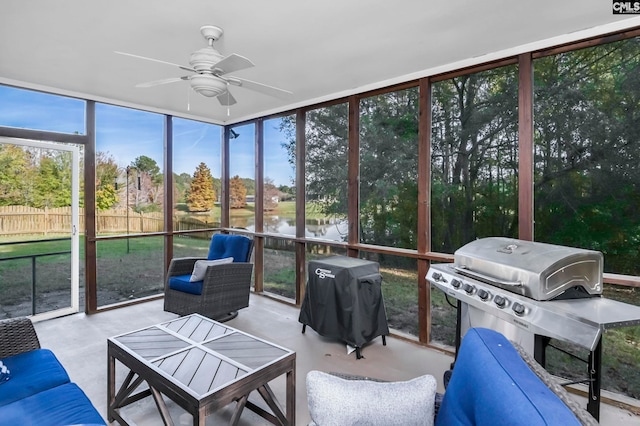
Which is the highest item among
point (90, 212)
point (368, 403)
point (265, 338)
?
point (90, 212)

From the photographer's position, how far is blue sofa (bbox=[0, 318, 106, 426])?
1.51 metres

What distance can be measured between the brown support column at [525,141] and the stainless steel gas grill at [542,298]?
1.69ft

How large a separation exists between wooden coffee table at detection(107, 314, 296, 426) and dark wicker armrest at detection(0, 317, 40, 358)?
442 mm

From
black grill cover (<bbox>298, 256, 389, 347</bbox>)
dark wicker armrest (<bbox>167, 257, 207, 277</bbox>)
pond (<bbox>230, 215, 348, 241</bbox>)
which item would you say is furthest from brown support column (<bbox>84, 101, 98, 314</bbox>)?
black grill cover (<bbox>298, 256, 389, 347</bbox>)

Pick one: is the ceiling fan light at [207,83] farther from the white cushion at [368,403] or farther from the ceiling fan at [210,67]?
the white cushion at [368,403]

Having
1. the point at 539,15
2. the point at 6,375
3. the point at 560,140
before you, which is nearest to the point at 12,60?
the point at 6,375

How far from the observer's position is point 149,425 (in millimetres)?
2131

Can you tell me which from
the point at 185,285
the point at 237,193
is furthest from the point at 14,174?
Result: the point at 237,193

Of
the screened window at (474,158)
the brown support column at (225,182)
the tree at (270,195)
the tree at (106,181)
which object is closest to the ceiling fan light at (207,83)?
the screened window at (474,158)

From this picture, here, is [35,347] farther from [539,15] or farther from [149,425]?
[539,15]

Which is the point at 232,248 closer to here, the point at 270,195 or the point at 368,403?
the point at 270,195

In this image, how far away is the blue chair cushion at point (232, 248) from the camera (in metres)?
4.20

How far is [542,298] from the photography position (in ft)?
6.32

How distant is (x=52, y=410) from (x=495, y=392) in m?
1.82
